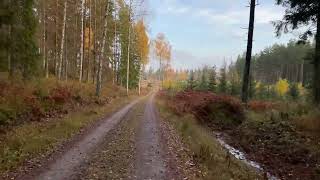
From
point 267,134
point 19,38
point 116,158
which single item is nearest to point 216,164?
point 116,158

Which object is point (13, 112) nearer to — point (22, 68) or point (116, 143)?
A: point (116, 143)

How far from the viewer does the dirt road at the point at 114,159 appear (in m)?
9.80

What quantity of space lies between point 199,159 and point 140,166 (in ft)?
7.47

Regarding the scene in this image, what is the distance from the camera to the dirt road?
32.2 ft

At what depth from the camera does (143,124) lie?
65.5 feet

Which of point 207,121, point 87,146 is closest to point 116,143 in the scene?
point 87,146

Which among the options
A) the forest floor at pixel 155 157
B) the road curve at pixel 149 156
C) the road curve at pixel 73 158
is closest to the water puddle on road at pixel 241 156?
the forest floor at pixel 155 157

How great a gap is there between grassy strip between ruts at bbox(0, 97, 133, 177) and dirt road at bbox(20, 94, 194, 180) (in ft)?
2.44

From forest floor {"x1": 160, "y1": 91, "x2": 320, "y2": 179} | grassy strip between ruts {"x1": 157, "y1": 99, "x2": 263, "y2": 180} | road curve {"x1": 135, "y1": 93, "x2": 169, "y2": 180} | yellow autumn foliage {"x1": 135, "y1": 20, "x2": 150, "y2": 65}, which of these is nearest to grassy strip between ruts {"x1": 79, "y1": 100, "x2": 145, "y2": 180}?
road curve {"x1": 135, "y1": 93, "x2": 169, "y2": 180}

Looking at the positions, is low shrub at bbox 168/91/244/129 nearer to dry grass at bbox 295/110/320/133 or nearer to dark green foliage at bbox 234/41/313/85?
dry grass at bbox 295/110/320/133

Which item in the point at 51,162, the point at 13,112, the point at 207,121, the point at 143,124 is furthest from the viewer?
the point at 207,121

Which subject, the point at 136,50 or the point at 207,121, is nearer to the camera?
the point at 207,121

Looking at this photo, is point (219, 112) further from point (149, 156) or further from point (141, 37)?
point (141, 37)

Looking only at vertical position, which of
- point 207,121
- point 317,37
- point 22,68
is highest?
point 317,37
